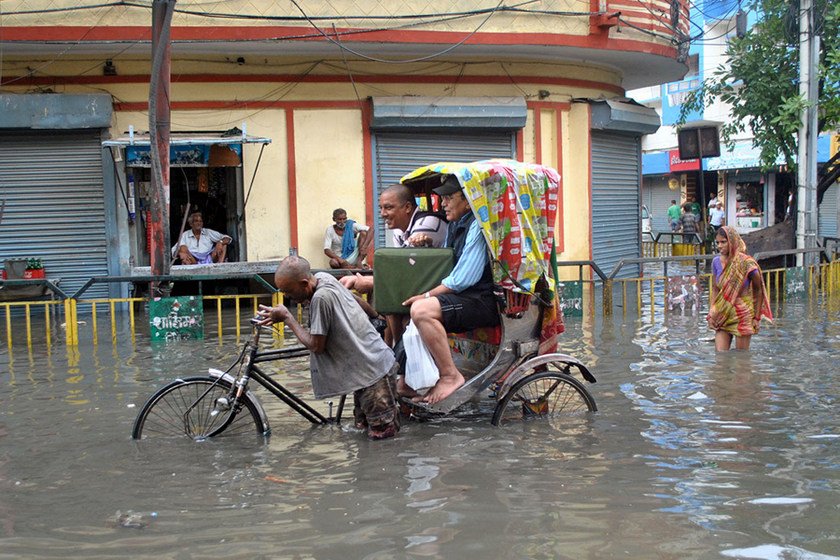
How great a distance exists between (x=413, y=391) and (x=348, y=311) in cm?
92

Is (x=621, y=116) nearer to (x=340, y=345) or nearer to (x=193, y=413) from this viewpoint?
(x=340, y=345)

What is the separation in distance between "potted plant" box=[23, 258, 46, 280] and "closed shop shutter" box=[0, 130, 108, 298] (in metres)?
0.34

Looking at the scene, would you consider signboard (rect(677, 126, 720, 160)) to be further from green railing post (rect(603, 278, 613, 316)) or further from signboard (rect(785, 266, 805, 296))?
green railing post (rect(603, 278, 613, 316))

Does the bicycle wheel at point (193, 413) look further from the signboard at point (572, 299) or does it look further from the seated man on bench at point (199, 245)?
the seated man on bench at point (199, 245)

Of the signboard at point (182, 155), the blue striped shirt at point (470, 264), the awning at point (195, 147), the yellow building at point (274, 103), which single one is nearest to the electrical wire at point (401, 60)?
the yellow building at point (274, 103)

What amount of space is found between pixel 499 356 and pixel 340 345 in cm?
126

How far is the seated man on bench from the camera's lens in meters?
15.0

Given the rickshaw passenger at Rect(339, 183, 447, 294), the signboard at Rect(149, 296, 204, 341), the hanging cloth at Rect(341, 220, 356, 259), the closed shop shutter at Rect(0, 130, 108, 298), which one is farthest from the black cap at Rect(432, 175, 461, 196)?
the closed shop shutter at Rect(0, 130, 108, 298)

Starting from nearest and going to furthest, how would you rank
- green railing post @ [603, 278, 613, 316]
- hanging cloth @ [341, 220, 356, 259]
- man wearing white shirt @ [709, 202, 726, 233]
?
1. green railing post @ [603, 278, 613, 316]
2. hanging cloth @ [341, 220, 356, 259]
3. man wearing white shirt @ [709, 202, 726, 233]

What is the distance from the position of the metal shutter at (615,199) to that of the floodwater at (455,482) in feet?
33.2

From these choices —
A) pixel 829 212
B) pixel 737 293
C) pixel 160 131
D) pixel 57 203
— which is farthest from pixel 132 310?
pixel 829 212

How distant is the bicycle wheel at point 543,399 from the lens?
6816mm

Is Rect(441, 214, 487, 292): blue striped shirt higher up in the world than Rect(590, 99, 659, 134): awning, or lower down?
lower down

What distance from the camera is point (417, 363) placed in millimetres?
6676
